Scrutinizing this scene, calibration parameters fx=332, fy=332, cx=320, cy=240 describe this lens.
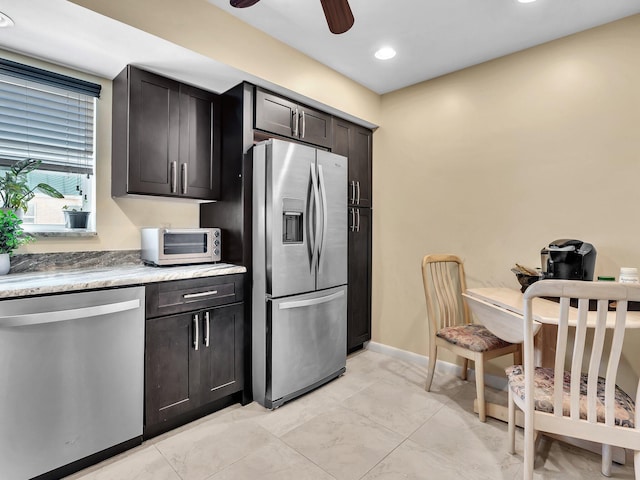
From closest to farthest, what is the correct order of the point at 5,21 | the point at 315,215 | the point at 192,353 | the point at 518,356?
1. the point at 5,21
2. the point at 192,353
3. the point at 518,356
4. the point at 315,215

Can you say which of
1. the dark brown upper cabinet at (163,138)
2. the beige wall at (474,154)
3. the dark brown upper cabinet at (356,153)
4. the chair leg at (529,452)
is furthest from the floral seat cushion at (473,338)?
the dark brown upper cabinet at (163,138)

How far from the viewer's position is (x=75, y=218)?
230cm

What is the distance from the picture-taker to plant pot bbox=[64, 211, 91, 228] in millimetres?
2284

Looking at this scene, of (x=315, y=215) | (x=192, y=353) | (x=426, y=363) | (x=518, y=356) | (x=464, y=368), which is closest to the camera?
(x=192, y=353)

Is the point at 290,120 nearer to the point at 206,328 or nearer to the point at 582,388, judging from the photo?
the point at 206,328

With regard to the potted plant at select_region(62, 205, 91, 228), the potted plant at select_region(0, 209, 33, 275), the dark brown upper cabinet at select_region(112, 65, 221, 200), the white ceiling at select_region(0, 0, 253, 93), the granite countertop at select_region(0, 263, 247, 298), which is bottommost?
the granite countertop at select_region(0, 263, 247, 298)

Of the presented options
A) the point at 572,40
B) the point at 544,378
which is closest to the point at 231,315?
the point at 544,378

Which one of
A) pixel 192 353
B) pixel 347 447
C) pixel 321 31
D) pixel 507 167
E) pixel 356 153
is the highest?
pixel 321 31

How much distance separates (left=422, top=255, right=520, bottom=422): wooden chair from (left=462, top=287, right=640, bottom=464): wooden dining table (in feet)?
0.77

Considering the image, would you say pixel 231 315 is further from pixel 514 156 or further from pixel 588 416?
pixel 514 156

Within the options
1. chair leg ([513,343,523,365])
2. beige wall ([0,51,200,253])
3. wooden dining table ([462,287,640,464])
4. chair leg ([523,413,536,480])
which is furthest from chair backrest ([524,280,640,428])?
beige wall ([0,51,200,253])

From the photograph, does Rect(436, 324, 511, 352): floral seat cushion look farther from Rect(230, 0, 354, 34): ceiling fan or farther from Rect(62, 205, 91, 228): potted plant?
Rect(62, 205, 91, 228): potted plant

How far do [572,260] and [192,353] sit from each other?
8.14ft

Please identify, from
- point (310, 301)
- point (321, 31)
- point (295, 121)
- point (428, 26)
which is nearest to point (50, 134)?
point (295, 121)
